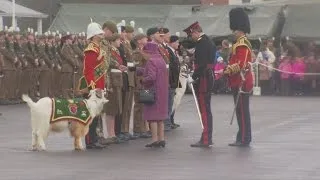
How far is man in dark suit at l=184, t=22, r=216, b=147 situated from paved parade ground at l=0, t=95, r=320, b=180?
0.33 m

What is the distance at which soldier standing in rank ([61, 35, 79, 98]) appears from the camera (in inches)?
1060

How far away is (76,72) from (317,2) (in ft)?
34.0

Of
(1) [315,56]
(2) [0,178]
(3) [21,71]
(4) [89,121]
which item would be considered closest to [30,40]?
(3) [21,71]

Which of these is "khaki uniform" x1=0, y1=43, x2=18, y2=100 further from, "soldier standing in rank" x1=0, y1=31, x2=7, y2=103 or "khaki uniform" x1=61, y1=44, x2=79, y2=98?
"khaki uniform" x1=61, y1=44, x2=79, y2=98

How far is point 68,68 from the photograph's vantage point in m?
27.8

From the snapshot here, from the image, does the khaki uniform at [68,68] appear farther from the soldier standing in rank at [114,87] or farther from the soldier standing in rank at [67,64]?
the soldier standing in rank at [114,87]

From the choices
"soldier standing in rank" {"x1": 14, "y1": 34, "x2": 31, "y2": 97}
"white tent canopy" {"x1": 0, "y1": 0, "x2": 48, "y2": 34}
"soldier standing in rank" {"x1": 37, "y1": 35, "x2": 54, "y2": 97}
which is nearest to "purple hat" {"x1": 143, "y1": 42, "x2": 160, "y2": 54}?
"soldier standing in rank" {"x1": 14, "y1": 34, "x2": 31, "y2": 97}

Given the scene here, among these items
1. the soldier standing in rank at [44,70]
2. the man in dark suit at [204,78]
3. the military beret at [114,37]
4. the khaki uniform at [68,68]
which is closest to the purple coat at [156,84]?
the man in dark suit at [204,78]

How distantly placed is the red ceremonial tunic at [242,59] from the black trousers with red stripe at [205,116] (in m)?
0.55

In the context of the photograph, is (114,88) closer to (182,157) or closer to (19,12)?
(182,157)

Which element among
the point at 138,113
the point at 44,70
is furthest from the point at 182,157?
the point at 44,70

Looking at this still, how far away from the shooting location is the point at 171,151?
14617mm

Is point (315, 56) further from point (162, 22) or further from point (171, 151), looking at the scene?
point (171, 151)

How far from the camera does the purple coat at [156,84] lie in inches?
587
